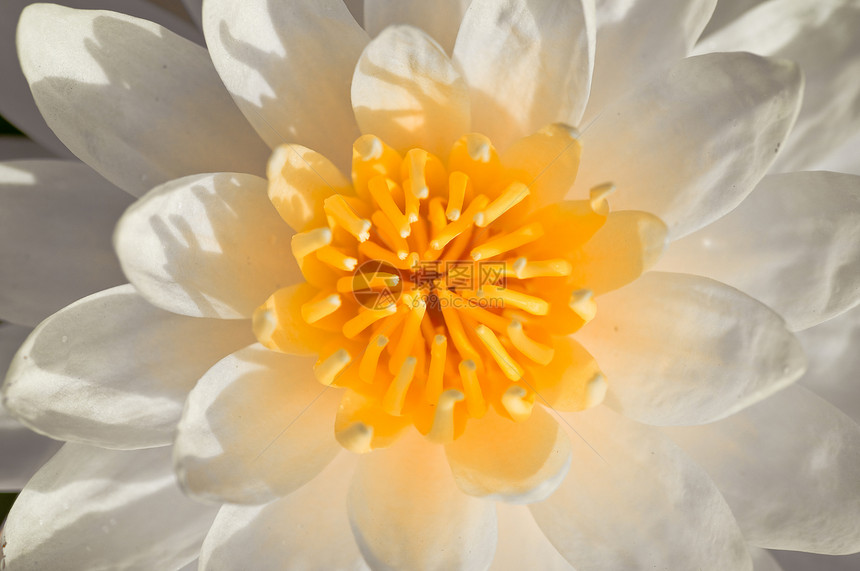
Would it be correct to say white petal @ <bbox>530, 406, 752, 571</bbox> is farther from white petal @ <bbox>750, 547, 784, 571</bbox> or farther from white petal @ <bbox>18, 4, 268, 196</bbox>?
white petal @ <bbox>18, 4, 268, 196</bbox>

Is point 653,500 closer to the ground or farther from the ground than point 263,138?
closer to the ground

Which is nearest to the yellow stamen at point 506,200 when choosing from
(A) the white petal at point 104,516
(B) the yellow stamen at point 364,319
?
(B) the yellow stamen at point 364,319

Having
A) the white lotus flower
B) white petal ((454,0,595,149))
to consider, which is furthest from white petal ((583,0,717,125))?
white petal ((454,0,595,149))

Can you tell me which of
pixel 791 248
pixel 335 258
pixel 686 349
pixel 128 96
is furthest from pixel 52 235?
pixel 791 248

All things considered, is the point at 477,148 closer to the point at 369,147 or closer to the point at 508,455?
the point at 369,147

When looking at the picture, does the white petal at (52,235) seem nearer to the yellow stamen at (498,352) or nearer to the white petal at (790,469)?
the yellow stamen at (498,352)

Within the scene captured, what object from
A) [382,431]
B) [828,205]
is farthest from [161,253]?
[828,205]

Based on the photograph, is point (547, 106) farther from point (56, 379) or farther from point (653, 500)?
point (56, 379)
